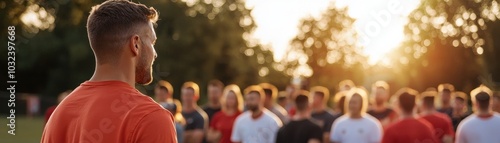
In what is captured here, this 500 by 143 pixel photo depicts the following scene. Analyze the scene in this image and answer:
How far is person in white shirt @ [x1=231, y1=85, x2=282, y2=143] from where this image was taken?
12.3 meters

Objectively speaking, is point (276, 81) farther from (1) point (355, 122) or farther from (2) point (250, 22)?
(1) point (355, 122)

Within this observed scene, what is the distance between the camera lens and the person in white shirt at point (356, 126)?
11.4m

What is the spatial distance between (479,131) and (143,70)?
759cm

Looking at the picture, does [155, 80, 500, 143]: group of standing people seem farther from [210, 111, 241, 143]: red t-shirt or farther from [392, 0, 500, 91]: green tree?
[392, 0, 500, 91]: green tree

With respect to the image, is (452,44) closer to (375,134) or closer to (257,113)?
(257,113)

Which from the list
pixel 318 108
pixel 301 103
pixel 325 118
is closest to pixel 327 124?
pixel 325 118

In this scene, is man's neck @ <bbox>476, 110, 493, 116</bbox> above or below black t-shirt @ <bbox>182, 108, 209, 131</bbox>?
above

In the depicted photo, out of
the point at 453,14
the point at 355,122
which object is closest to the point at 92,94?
the point at 355,122

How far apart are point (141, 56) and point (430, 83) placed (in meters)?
37.5

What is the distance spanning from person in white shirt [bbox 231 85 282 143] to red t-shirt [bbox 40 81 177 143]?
922 cm

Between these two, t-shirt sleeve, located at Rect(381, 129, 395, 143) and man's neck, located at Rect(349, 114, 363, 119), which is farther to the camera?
man's neck, located at Rect(349, 114, 363, 119)

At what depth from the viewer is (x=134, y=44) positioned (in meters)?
2.92

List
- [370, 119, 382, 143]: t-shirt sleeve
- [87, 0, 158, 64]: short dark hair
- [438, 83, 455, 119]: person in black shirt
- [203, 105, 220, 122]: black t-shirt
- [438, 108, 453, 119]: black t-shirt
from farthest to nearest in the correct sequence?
1. [203, 105, 220, 122]: black t-shirt
2. [438, 108, 453, 119]: black t-shirt
3. [438, 83, 455, 119]: person in black shirt
4. [370, 119, 382, 143]: t-shirt sleeve
5. [87, 0, 158, 64]: short dark hair

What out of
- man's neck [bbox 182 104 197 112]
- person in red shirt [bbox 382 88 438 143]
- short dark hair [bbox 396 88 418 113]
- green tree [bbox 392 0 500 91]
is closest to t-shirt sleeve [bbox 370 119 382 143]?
short dark hair [bbox 396 88 418 113]
